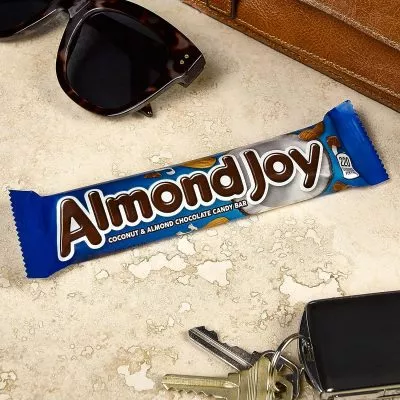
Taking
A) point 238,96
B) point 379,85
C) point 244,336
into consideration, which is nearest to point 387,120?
point 379,85

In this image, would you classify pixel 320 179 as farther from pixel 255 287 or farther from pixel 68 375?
pixel 68 375

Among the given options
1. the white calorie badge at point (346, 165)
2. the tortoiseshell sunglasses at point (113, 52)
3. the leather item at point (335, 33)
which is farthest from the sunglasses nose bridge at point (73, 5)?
the white calorie badge at point (346, 165)

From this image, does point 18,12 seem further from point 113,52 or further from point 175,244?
point 175,244

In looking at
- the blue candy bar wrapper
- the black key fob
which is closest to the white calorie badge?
the blue candy bar wrapper

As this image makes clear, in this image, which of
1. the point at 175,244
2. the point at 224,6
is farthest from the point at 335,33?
the point at 175,244

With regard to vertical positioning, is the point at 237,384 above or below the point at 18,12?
below

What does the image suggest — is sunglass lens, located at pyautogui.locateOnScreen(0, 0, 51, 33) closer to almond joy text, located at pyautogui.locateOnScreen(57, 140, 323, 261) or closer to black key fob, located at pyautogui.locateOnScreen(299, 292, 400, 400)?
almond joy text, located at pyautogui.locateOnScreen(57, 140, 323, 261)
